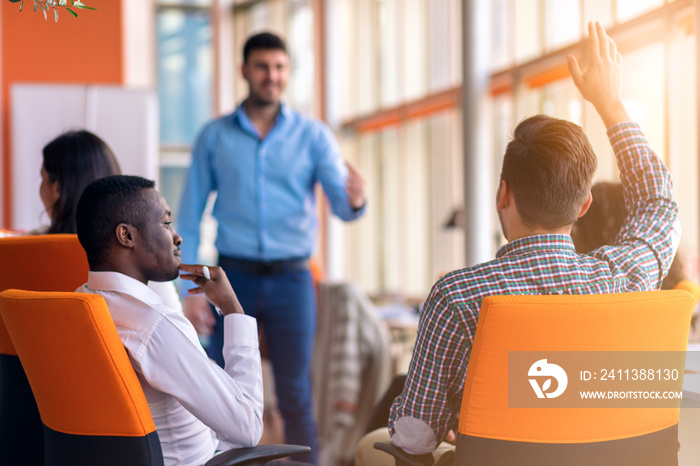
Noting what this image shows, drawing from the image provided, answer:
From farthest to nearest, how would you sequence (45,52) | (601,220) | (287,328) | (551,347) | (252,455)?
(45,52) < (287,328) < (601,220) < (252,455) < (551,347)

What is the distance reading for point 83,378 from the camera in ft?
4.54

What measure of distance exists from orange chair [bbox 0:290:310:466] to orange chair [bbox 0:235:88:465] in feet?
1.16

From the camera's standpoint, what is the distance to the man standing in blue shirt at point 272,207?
3.00 m

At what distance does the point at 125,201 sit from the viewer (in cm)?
161

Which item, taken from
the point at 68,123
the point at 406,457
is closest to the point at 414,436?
the point at 406,457

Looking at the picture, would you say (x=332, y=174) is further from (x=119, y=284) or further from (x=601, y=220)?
(x=119, y=284)

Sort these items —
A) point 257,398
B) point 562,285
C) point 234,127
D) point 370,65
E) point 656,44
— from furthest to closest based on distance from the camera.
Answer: point 370,65 → point 656,44 → point 234,127 → point 257,398 → point 562,285

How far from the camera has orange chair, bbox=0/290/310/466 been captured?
4.45 ft

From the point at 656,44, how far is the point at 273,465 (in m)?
3.11

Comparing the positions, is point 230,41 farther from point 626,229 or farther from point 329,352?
point 626,229

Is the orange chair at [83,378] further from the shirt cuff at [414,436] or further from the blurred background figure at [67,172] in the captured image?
the blurred background figure at [67,172]

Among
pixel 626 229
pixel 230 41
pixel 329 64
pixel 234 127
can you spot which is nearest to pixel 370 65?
pixel 329 64

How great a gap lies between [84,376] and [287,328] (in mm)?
1649

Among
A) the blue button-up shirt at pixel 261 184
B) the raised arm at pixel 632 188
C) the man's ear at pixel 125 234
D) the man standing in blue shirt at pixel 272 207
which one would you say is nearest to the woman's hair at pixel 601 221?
the raised arm at pixel 632 188
